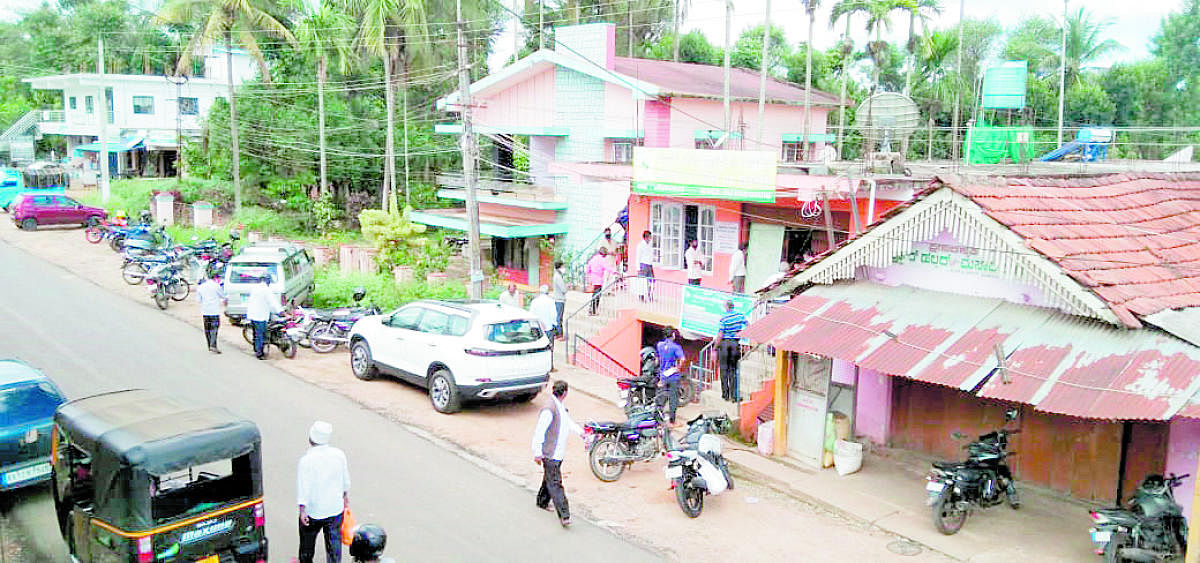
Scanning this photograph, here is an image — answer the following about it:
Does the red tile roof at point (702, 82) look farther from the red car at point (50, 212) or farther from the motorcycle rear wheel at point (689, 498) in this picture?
the red car at point (50, 212)

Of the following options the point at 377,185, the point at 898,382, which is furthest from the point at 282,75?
the point at 898,382

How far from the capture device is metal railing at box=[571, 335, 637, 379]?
18.4 meters

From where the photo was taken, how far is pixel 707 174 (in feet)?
59.5

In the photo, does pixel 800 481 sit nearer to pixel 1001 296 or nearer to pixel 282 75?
pixel 1001 296

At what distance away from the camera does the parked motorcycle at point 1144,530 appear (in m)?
9.03

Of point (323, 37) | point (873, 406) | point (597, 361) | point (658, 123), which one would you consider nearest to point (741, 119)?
point (658, 123)

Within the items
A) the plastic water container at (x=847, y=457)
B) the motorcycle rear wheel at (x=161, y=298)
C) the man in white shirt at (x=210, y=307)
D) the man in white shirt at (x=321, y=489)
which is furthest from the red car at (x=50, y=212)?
the plastic water container at (x=847, y=457)

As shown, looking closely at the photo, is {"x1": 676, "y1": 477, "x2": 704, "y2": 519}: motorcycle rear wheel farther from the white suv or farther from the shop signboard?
the shop signboard

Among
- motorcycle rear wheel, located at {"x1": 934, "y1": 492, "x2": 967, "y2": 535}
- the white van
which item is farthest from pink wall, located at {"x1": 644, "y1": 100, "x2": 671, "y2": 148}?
→ motorcycle rear wheel, located at {"x1": 934, "y1": 492, "x2": 967, "y2": 535}

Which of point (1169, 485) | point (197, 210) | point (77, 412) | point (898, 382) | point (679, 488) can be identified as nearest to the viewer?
point (77, 412)

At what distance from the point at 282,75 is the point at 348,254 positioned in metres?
17.2

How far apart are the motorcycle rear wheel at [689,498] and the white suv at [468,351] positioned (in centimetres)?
427

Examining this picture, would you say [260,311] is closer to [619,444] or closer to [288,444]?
[288,444]

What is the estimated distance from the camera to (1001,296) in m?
11.2
